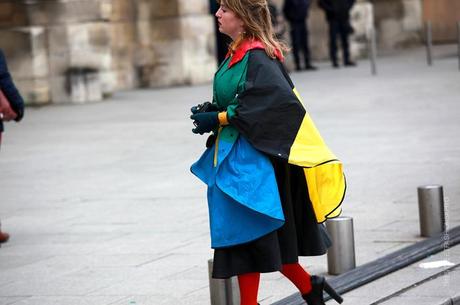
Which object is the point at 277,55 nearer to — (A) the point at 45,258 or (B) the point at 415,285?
(B) the point at 415,285

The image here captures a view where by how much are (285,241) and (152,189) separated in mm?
5735

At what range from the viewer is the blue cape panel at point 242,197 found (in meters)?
5.92

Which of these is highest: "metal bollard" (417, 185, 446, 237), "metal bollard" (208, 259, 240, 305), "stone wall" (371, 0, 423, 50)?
"metal bollard" (208, 259, 240, 305)

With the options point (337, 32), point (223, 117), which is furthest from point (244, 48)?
point (337, 32)

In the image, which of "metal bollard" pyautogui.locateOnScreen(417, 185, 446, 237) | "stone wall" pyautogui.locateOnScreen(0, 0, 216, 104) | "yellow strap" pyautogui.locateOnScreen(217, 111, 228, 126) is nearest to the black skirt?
"yellow strap" pyautogui.locateOnScreen(217, 111, 228, 126)

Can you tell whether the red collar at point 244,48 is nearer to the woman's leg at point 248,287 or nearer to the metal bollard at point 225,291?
the woman's leg at point 248,287

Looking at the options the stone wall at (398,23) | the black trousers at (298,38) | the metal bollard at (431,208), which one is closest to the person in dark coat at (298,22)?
the black trousers at (298,38)

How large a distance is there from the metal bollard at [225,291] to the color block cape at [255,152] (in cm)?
68

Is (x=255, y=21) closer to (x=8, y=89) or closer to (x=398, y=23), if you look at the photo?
(x=8, y=89)

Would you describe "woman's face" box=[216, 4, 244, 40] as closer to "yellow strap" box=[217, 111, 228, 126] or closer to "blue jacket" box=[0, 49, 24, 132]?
"yellow strap" box=[217, 111, 228, 126]

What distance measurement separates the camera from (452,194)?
10148 millimetres

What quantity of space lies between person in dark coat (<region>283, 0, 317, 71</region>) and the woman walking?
21.6 metres

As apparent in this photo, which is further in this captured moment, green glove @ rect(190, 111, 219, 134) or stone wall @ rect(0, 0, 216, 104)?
stone wall @ rect(0, 0, 216, 104)

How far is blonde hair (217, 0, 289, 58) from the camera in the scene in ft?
19.9
